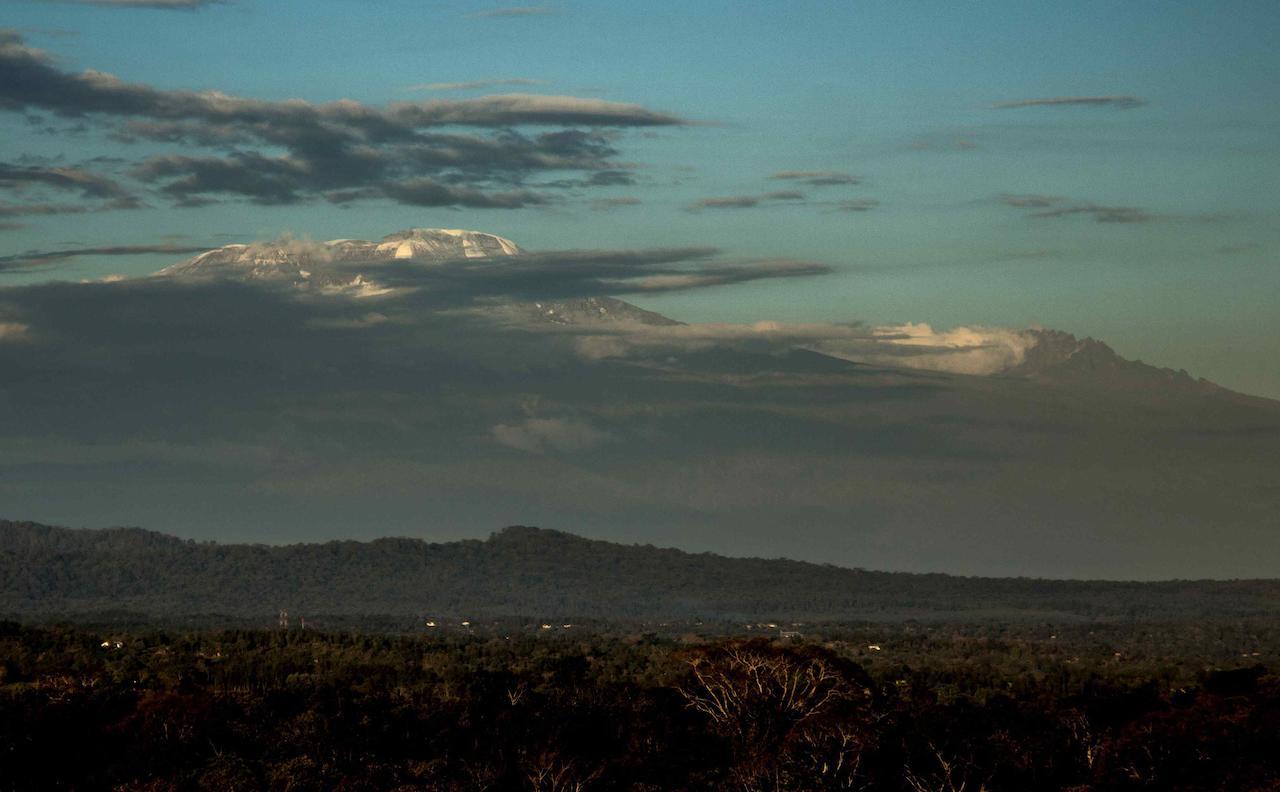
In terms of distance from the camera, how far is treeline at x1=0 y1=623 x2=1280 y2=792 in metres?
67.4

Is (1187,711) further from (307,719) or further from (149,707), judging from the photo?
(149,707)

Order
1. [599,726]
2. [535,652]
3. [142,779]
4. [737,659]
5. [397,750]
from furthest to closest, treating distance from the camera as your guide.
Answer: [535,652] → [737,659] → [599,726] → [397,750] → [142,779]

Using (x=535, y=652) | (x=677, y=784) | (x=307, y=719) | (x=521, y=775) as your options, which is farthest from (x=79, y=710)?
(x=535, y=652)

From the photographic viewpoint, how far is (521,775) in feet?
225

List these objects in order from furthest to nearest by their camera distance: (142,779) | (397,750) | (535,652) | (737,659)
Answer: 1. (535,652)
2. (737,659)
3. (397,750)
4. (142,779)

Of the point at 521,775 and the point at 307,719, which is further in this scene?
the point at 307,719

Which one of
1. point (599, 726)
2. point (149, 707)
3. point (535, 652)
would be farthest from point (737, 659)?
point (535, 652)

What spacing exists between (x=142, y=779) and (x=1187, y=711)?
40.3 m

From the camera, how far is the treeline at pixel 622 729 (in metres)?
67.4

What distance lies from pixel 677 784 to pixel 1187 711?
22.9 m

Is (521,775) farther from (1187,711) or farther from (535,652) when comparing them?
(535,652)

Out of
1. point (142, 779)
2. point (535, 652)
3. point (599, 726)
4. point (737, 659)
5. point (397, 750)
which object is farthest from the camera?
point (535, 652)

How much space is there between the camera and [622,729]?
7788 centimetres

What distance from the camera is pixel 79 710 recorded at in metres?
77.9
